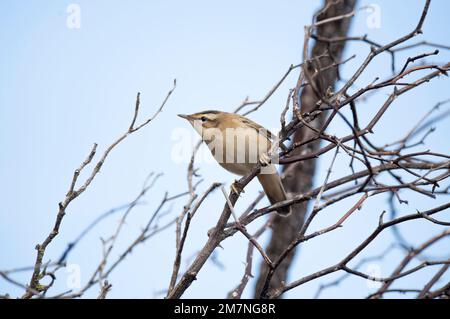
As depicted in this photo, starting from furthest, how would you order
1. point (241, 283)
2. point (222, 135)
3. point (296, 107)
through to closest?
point (222, 135) → point (241, 283) → point (296, 107)

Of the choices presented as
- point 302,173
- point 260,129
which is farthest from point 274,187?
point 302,173

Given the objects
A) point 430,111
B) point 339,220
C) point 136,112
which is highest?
point 430,111

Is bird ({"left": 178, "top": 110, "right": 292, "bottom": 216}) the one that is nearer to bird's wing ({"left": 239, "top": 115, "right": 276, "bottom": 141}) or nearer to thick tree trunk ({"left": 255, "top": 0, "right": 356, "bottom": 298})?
bird's wing ({"left": 239, "top": 115, "right": 276, "bottom": 141})

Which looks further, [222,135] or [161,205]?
[222,135]

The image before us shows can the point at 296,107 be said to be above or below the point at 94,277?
above

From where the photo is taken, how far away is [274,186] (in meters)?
5.14

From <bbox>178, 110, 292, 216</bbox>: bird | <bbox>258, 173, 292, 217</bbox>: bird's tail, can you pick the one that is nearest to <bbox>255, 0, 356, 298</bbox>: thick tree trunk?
<bbox>258, 173, 292, 217</bbox>: bird's tail

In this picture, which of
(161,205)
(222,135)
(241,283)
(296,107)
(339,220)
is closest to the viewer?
(339,220)

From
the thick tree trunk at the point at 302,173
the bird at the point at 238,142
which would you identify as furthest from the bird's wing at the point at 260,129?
the thick tree trunk at the point at 302,173

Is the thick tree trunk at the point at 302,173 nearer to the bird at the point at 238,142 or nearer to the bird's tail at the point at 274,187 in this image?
the bird's tail at the point at 274,187
